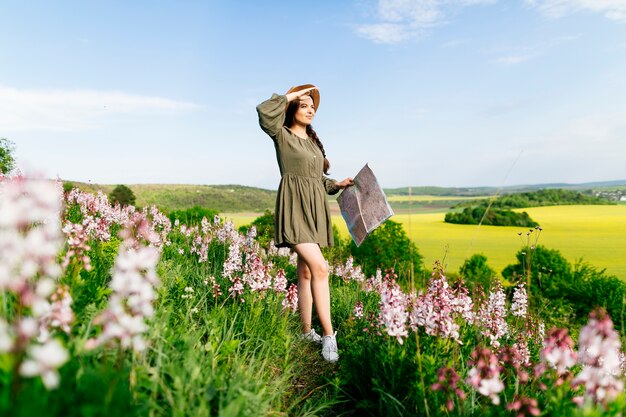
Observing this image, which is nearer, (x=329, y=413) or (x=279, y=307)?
(x=329, y=413)

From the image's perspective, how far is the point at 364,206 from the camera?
5199 mm

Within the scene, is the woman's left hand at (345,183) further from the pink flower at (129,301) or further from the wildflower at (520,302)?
the pink flower at (129,301)

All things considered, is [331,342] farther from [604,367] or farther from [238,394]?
[604,367]

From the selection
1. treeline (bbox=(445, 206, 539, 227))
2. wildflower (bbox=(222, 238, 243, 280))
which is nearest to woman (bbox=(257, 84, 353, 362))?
wildflower (bbox=(222, 238, 243, 280))

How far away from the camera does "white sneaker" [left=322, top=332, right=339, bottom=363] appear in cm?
473

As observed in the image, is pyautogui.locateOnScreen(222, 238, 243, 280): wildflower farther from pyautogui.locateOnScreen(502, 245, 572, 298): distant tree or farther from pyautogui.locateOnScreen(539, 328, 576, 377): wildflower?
pyautogui.locateOnScreen(502, 245, 572, 298): distant tree

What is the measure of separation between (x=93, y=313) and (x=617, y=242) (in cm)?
2208

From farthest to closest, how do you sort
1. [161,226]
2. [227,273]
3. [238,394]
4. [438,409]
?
[161,226] < [227,273] < [438,409] < [238,394]

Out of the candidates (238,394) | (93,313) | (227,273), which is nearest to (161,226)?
(227,273)

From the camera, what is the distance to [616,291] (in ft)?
33.0

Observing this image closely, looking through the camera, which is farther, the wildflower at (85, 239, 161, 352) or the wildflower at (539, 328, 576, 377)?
the wildflower at (539, 328, 576, 377)

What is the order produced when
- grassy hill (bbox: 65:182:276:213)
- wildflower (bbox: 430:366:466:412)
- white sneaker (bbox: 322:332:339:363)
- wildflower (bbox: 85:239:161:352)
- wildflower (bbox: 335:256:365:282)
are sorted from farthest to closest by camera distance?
1. grassy hill (bbox: 65:182:276:213)
2. wildflower (bbox: 335:256:365:282)
3. white sneaker (bbox: 322:332:339:363)
4. wildflower (bbox: 430:366:466:412)
5. wildflower (bbox: 85:239:161:352)

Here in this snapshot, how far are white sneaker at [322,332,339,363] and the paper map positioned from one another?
1.10m

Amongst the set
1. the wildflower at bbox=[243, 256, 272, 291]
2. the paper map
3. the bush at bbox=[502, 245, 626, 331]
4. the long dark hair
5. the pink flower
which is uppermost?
the long dark hair
